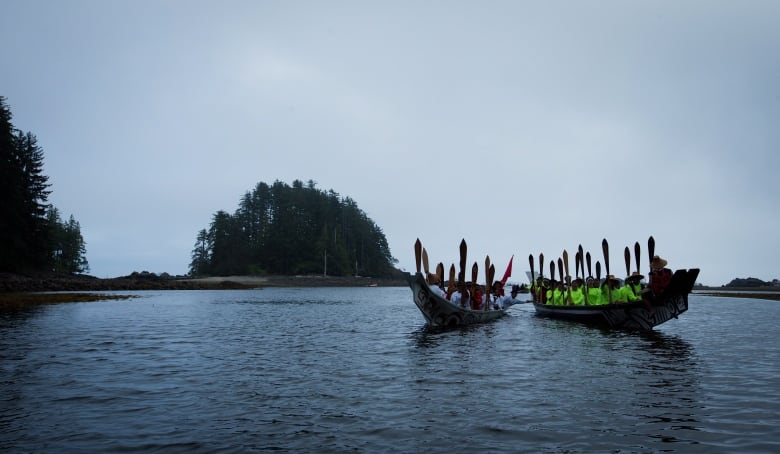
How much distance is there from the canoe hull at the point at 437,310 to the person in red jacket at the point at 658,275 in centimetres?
918

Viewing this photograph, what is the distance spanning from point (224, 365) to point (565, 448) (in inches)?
438

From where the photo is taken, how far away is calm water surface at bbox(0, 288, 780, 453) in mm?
8406

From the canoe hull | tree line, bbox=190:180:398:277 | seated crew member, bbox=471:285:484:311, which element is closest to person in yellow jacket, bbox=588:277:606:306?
the canoe hull

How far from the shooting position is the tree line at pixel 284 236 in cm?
12356

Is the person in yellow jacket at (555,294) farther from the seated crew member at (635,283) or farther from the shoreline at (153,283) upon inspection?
the shoreline at (153,283)

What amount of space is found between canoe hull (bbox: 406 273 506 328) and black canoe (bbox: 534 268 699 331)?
6.06 metres

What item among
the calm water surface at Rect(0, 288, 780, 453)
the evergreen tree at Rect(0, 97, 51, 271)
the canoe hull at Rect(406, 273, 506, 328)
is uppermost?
the evergreen tree at Rect(0, 97, 51, 271)

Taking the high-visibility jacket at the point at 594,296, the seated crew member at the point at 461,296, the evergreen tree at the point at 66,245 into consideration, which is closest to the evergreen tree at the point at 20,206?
the evergreen tree at the point at 66,245

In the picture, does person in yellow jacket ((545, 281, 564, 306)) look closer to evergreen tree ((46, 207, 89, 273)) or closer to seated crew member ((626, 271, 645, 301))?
seated crew member ((626, 271, 645, 301))

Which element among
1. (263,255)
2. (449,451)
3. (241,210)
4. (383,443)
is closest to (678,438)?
(449,451)

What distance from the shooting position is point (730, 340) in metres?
22.5

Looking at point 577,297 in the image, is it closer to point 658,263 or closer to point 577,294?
point 577,294

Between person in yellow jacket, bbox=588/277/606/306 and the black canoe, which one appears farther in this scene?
person in yellow jacket, bbox=588/277/606/306

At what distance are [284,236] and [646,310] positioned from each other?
349 feet
